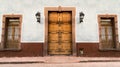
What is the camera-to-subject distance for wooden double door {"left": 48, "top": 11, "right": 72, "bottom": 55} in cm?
1753

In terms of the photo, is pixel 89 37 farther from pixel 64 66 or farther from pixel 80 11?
pixel 64 66

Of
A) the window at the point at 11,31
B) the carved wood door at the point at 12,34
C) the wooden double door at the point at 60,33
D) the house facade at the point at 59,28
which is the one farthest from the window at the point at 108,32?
→ the carved wood door at the point at 12,34

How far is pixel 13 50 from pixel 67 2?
4494 millimetres

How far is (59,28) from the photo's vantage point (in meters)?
17.7

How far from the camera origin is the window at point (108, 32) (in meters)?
17.4

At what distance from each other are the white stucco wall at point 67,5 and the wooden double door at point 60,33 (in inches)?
21.2

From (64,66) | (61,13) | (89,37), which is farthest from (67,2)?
(64,66)

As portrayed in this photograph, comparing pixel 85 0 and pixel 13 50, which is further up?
pixel 85 0

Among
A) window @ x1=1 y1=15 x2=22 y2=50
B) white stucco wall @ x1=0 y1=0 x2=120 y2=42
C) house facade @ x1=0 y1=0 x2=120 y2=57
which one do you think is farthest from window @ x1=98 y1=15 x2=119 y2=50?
window @ x1=1 y1=15 x2=22 y2=50

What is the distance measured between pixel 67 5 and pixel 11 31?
3909 millimetres

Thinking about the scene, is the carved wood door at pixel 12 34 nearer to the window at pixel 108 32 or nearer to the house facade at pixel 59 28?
the house facade at pixel 59 28

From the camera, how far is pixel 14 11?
17.6 metres

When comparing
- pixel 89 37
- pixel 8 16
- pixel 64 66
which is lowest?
pixel 64 66

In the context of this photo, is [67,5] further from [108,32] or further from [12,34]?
[12,34]
